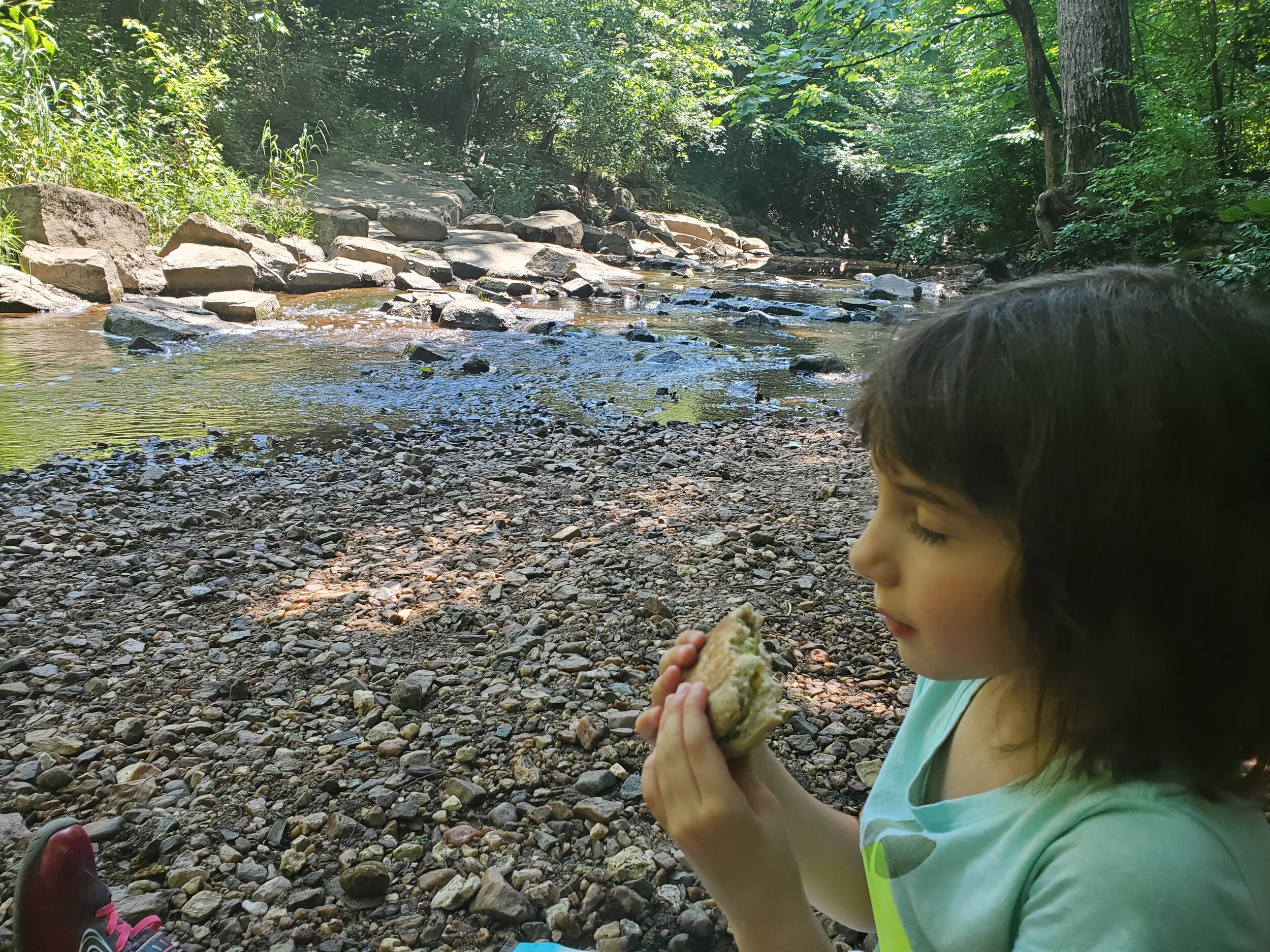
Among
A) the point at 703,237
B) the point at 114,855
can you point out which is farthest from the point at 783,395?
the point at 703,237

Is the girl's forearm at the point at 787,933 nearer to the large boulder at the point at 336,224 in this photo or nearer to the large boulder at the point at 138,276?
the large boulder at the point at 138,276

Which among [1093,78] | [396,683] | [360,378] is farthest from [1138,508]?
[1093,78]

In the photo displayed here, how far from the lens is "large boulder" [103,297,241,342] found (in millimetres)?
8359

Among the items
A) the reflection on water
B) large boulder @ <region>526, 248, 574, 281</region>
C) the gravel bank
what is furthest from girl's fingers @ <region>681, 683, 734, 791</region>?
large boulder @ <region>526, 248, 574, 281</region>

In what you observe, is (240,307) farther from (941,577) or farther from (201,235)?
(941,577)

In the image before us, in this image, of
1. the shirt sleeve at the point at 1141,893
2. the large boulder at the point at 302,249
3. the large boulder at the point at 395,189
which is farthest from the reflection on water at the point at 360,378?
the large boulder at the point at 395,189

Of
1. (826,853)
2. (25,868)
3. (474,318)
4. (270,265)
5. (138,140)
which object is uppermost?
(138,140)

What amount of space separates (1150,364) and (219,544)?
132 inches

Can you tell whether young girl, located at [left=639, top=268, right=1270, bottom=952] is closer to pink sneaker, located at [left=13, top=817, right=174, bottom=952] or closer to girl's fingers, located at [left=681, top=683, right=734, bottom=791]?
girl's fingers, located at [left=681, top=683, right=734, bottom=791]

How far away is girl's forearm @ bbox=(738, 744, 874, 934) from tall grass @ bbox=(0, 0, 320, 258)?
26.8 ft

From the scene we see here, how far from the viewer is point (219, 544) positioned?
3430 mm

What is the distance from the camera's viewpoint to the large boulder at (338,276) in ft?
39.1

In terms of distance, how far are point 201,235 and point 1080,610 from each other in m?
12.6

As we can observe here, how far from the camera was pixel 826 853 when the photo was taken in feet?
4.25
